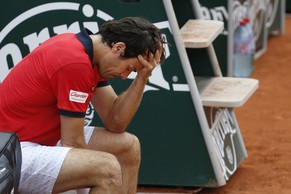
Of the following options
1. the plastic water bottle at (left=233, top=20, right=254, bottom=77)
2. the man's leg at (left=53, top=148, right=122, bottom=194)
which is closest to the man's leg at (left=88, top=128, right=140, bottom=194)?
the man's leg at (left=53, top=148, right=122, bottom=194)

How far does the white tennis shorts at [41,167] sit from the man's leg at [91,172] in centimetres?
3

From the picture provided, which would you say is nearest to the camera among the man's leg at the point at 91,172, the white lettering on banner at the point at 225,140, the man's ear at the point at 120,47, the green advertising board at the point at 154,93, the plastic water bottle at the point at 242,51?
the man's leg at the point at 91,172

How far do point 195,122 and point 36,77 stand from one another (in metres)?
1.38

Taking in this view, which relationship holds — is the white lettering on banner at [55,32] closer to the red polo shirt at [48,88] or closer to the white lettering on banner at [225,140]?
the white lettering on banner at [225,140]

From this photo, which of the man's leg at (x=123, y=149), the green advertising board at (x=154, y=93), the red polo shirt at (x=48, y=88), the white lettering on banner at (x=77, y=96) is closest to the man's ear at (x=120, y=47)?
the red polo shirt at (x=48, y=88)

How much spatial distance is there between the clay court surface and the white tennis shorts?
1441 mm

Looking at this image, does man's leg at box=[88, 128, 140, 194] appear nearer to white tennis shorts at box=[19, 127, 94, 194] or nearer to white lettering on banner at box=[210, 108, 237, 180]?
white tennis shorts at box=[19, 127, 94, 194]

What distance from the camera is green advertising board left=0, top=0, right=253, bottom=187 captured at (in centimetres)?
522

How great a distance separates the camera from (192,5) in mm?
5547

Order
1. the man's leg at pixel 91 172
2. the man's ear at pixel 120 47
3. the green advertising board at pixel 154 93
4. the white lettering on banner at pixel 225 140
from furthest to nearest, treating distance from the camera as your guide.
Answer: the white lettering on banner at pixel 225 140, the green advertising board at pixel 154 93, the man's ear at pixel 120 47, the man's leg at pixel 91 172

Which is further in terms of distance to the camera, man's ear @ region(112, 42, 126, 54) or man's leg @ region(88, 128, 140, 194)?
man's leg @ region(88, 128, 140, 194)

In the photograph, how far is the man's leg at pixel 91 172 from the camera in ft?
13.4

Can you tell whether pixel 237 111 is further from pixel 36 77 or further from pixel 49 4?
pixel 36 77

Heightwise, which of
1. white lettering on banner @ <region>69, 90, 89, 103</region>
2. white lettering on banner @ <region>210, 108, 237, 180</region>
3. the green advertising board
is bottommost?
white lettering on banner @ <region>210, 108, 237, 180</region>
